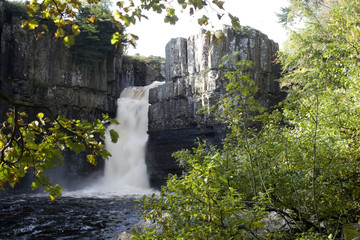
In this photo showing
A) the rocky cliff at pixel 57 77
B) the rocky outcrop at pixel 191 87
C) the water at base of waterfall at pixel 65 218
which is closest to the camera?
the water at base of waterfall at pixel 65 218

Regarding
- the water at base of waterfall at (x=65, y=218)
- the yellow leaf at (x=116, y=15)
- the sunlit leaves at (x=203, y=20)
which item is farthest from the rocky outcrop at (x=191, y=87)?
the yellow leaf at (x=116, y=15)

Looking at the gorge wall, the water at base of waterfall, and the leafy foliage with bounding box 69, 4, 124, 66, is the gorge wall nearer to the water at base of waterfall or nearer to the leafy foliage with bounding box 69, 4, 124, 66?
the leafy foliage with bounding box 69, 4, 124, 66

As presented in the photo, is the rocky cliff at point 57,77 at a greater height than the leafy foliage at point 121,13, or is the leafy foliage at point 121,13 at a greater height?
the rocky cliff at point 57,77

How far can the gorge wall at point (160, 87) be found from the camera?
21453mm

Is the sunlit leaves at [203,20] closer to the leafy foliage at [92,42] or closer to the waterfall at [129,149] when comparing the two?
the waterfall at [129,149]

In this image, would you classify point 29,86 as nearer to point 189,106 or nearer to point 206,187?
point 189,106

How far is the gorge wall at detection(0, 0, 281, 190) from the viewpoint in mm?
21453

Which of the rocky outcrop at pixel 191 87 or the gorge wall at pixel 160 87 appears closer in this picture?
the gorge wall at pixel 160 87

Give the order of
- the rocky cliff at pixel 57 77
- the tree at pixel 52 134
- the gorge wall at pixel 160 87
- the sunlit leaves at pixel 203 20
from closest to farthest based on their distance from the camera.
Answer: the tree at pixel 52 134, the sunlit leaves at pixel 203 20, the rocky cliff at pixel 57 77, the gorge wall at pixel 160 87

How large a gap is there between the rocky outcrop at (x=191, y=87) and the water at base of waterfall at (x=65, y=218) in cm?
780

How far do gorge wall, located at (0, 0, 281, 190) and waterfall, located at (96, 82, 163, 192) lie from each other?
2.70ft

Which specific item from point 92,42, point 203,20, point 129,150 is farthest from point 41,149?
point 92,42

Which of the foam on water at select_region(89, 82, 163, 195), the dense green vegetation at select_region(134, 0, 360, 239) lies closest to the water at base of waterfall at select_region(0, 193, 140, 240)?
the dense green vegetation at select_region(134, 0, 360, 239)

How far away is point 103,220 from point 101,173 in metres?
13.1
